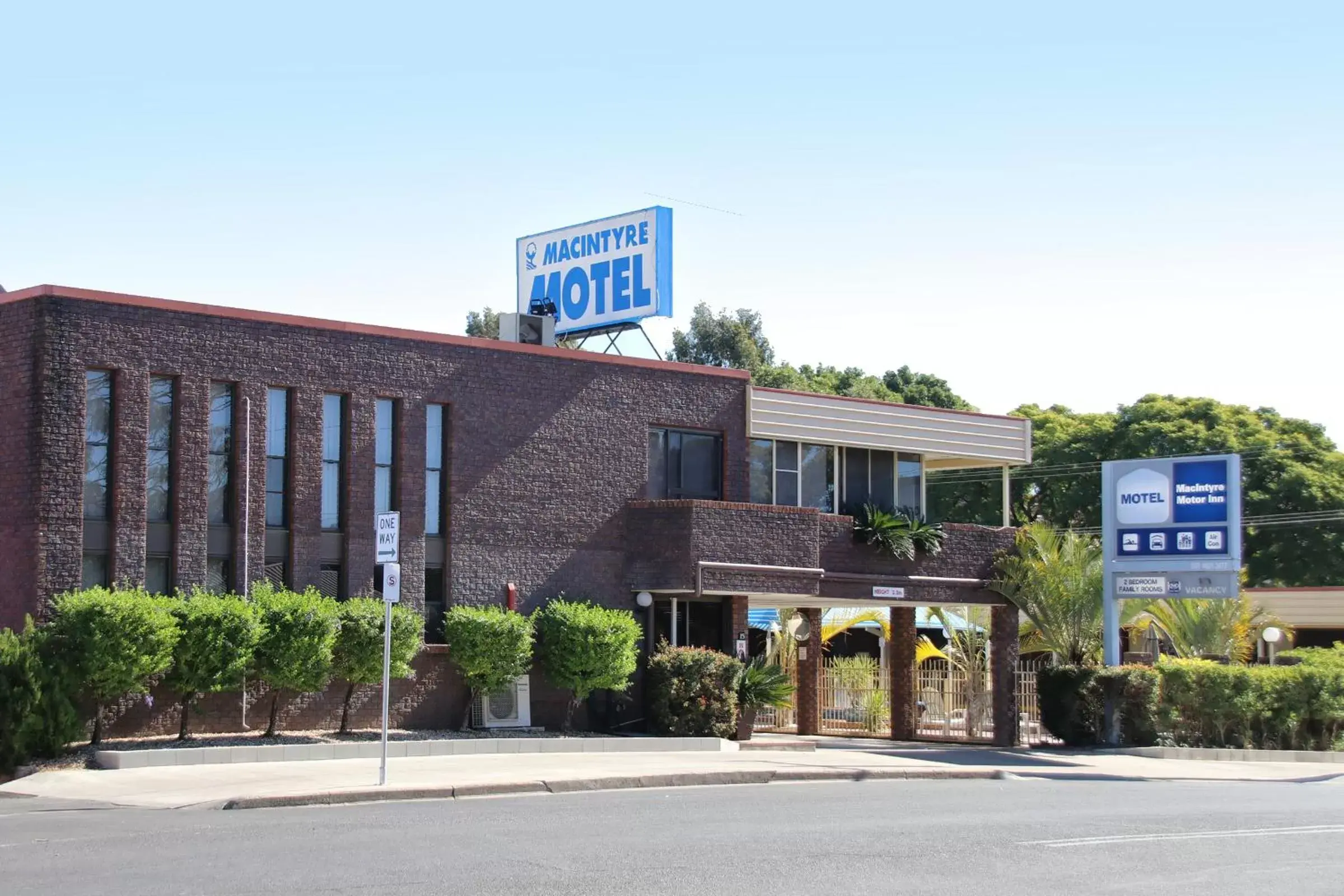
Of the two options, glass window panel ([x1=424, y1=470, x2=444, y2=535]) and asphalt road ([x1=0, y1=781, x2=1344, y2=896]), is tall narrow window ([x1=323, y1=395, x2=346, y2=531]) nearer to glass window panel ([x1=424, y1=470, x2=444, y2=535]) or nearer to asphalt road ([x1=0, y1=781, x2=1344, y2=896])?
glass window panel ([x1=424, y1=470, x2=444, y2=535])

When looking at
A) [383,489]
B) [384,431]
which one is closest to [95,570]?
[383,489]

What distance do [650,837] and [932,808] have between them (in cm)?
463

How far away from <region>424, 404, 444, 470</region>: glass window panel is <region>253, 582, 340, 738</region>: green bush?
371cm

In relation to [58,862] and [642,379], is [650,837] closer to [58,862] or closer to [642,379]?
[58,862]

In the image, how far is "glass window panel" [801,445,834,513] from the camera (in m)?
32.5

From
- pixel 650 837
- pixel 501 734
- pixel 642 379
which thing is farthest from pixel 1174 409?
pixel 650 837

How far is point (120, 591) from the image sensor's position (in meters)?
23.2

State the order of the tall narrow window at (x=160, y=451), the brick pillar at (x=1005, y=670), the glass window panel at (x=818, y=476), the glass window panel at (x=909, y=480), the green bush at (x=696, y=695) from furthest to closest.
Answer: the glass window panel at (x=909, y=480) < the brick pillar at (x=1005, y=670) < the glass window panel at (x=818, y=476) < the green bush at (x=696, y=695) < the tall narrow window at (x=160, y=451)

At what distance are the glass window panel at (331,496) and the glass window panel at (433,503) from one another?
154cm

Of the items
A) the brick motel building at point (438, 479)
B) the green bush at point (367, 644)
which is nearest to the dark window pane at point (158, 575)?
the brick motel building at point (438, 479)

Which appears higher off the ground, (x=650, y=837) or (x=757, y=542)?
(x=757, y=542)

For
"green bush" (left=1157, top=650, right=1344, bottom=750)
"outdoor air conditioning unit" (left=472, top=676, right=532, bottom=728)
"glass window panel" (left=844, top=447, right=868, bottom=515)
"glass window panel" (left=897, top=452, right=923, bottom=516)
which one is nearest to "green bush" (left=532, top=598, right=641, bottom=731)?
"outdoor air conditioning unit" (left=472, top=676, right=532, bottom=728)

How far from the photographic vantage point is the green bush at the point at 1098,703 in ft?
99.2

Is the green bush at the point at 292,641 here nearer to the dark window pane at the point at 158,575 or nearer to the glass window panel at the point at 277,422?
the dark window pane at the point at 158,575
